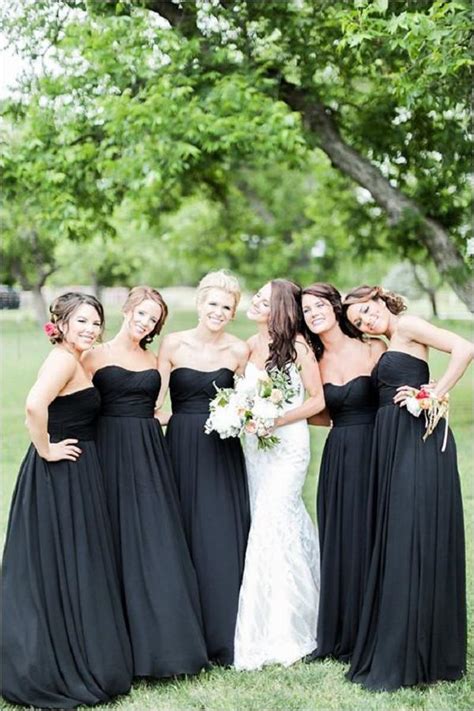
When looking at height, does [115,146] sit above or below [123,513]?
above

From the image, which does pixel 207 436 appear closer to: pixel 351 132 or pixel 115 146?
pixel 115 146

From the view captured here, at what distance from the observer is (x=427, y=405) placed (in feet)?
15.9

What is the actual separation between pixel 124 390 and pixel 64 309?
546 millimetres

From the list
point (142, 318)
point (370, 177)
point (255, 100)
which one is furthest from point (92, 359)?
point (370, 177)

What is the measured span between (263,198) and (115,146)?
18.8 meters

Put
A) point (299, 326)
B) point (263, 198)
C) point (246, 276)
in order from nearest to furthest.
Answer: point (299, 326) < point (263, 198) < point (246, 276)

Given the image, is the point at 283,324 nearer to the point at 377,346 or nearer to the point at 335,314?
the point at 335,314

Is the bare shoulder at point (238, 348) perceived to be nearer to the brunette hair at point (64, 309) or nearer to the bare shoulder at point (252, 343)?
the bare shoulder at point (252, 343)

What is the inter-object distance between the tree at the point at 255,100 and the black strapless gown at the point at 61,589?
5.67 metres

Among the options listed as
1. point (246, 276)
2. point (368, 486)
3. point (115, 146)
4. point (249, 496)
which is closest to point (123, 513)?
point (249, 496)

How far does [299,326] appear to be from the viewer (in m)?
5.39

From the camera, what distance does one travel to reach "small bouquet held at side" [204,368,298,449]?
5.03 meters

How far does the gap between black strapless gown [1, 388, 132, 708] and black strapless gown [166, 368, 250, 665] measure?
595 millimetres

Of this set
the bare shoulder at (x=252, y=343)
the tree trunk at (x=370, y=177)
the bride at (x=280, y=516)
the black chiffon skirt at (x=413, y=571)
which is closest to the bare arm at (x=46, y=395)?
the bride at (x=280, y=516)
